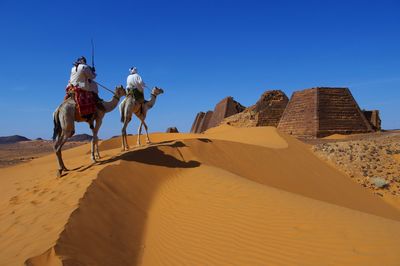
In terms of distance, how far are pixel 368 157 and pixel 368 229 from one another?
1067 centimetres

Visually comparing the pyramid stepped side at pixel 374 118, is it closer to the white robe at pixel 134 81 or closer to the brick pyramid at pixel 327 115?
the brick pyramid at pixel 327 115

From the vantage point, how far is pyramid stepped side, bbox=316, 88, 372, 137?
24641mm

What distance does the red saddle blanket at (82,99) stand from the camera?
8.20 m

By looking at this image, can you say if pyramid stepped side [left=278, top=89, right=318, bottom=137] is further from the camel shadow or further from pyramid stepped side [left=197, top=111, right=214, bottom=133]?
pyramid stepped side [left=197, top=111, right=214, bottom=133]

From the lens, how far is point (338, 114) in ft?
82.8

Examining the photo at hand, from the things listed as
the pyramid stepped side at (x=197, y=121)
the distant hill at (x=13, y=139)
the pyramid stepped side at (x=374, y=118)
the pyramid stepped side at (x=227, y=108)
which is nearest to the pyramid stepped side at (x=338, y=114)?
the pyramid stepped side at (x=374, y=118)

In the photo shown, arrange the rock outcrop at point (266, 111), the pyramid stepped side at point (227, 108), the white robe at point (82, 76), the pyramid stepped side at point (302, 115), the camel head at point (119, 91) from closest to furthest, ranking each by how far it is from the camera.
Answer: the white robe at point (82, 76)
the camel head at point (119, 91)
the pyramid stepped side at point (302, 115)
the rock outcrop at point (266, 111)
the pyramid stepped side at point (227, 108)

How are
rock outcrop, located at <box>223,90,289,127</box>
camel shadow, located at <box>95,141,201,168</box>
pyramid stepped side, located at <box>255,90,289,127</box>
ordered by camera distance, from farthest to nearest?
pyramid stepped side, located at <box>255,90,289,127</box>, rock outcrop, located at <box>223,90,289,127</box>, camel shadow, located at <box>95,141,201,168</box>

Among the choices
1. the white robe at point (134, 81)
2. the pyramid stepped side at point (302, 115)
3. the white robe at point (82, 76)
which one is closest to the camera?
the white robe at point (82, 76)

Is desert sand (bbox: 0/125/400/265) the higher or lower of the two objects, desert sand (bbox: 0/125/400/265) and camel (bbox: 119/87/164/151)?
the lower

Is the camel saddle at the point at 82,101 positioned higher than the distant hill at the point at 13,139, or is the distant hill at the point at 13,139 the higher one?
the distant hill at the point at 13,139

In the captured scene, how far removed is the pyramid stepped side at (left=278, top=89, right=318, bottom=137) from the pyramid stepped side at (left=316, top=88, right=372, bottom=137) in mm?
481

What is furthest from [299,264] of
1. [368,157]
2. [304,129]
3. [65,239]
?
[304,129]

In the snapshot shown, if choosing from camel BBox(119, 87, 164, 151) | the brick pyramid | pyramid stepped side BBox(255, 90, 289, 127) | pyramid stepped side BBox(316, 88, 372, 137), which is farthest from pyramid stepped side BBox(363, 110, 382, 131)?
camel BBox(119, 87, 164, 151)
